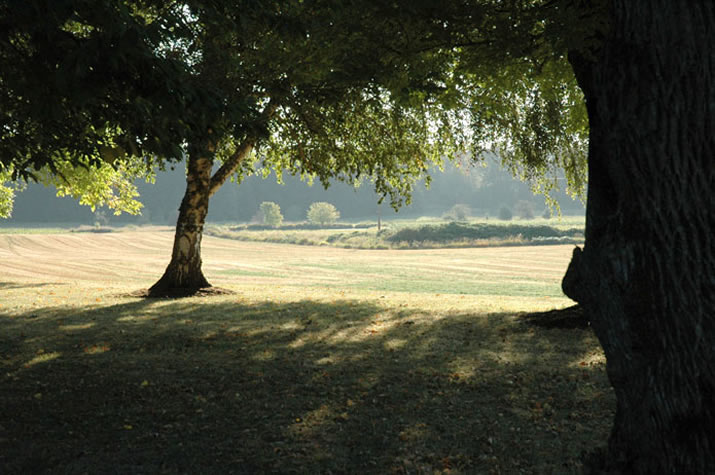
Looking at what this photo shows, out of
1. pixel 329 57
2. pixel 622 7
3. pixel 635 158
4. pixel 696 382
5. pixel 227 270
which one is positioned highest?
pixel 329 57

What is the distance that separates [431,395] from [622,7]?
4015mm

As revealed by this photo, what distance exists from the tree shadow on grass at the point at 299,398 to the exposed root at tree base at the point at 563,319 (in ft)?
1.16

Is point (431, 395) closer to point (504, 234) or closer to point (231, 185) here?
point (504, 234)

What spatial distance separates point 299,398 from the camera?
5844 mm

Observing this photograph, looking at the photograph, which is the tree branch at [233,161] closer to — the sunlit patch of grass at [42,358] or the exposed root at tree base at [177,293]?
the exposed root at tree base at [177,293]

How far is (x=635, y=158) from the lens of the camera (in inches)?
142

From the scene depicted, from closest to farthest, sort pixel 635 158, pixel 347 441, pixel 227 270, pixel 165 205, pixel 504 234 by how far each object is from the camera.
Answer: pixel 635 158
pixel 347 441
pixel 227 270
pixel 504 234
pixel 165 205

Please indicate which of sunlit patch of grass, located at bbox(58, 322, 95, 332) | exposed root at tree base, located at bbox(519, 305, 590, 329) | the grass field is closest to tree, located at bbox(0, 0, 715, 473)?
the grass field

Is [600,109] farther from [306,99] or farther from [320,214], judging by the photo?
[320,214]

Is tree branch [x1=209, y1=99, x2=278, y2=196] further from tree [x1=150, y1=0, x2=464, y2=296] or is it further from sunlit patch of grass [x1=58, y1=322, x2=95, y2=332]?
sunlit patch of grass [x1=58, y1=322, x2=95, y2=332]

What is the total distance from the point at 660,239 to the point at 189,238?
12.9m

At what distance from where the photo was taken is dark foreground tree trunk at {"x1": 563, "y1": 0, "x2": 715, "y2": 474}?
3334mm

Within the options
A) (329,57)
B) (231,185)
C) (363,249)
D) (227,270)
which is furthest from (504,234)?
(231,185)

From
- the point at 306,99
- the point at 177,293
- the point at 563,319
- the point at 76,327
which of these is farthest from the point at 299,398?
the point at 177,293
